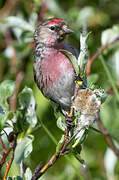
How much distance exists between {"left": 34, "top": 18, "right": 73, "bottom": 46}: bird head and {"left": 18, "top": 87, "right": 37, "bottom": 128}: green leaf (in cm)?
109

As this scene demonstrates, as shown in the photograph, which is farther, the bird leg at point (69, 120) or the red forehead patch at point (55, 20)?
the red forehead patch at point (55, 20)

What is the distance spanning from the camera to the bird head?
2.48m

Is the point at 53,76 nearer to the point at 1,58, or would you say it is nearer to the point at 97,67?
the point at 97,67

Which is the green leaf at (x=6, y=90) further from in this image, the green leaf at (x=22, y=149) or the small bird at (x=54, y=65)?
the small bird at (x=54, y=65)

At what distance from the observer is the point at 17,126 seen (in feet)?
4.58

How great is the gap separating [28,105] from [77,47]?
228 cm

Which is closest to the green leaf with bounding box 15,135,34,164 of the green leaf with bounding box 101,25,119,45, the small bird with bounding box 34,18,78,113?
the small bird with bounding box 34,18,78,113

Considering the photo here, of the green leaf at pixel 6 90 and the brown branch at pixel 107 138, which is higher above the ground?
the green leaf at pixel 6 90

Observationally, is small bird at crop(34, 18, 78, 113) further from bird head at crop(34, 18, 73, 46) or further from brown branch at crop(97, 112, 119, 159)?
brown branch at crop(97, 112, 119, 159)

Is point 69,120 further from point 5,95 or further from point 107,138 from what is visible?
point 107,138

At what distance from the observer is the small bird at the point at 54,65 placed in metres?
2.15

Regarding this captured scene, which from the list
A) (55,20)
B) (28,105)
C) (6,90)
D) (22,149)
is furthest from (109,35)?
(22,149)

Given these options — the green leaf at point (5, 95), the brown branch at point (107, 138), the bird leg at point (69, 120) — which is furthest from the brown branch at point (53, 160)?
the brown branch at point (107, 138)

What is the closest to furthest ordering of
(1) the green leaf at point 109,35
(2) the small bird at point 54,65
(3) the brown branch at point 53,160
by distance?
(3) the brown branch at point 53,160, (2) the small bird at point 54,65, (1) the green leaf at point 109,35
